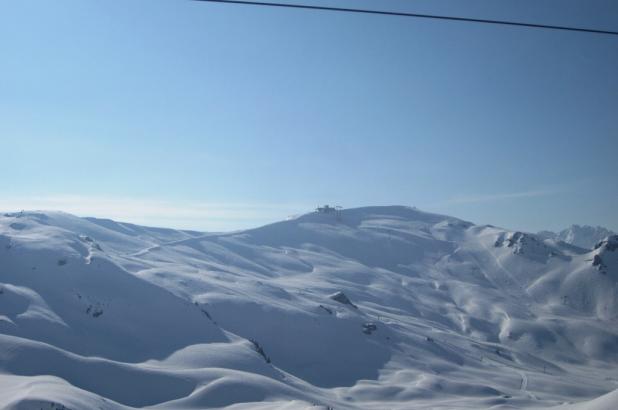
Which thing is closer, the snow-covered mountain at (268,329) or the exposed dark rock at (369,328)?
the snow-covered mountain at (268,329)

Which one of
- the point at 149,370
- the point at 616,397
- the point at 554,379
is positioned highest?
the point at 616,397

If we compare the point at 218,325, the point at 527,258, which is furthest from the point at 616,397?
the point at 527,258

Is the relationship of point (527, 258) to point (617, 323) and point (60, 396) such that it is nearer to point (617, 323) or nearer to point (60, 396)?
point (617, 323)

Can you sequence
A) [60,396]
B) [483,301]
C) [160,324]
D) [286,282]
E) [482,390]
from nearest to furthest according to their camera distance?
[60,396] → [160,324] → [482,390] → [286,282] → [483,301]

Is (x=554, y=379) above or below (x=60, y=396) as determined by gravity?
below

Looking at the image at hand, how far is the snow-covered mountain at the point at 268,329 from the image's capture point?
41.7 meters

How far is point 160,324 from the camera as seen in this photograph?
57750 mm

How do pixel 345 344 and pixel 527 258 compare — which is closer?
pixel 345 344

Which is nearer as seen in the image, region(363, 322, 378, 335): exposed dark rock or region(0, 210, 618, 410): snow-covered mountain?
region(0, 210, 618, 410): snow-covered mountain

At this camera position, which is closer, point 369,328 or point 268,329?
point 268,329

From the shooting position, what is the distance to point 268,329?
70.1 metres

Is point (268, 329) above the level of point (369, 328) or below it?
below

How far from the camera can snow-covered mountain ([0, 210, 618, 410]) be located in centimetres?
4169

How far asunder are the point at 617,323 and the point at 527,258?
40.5 metres
